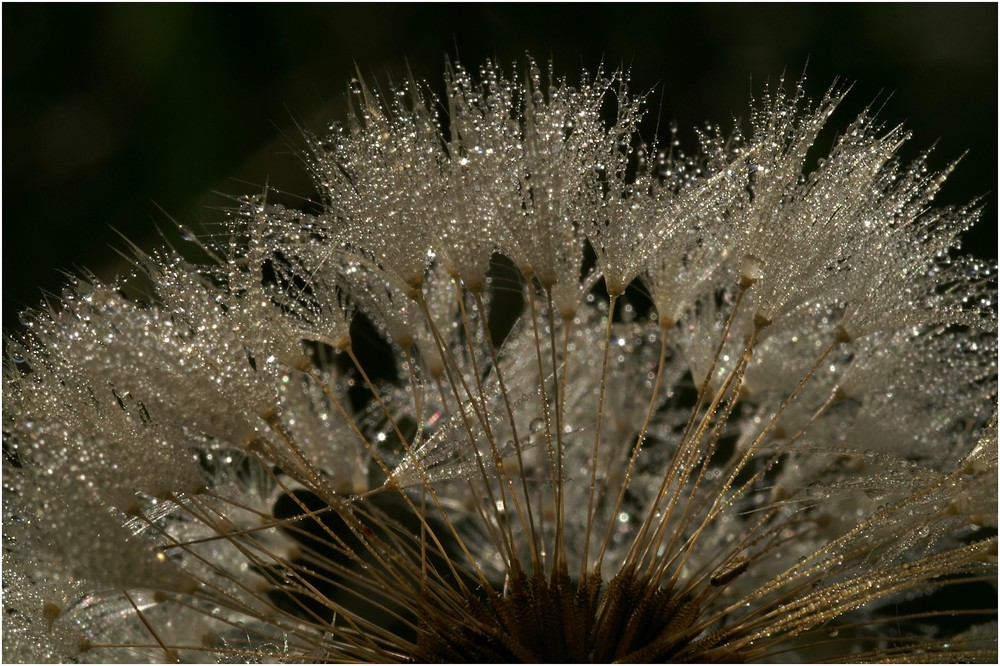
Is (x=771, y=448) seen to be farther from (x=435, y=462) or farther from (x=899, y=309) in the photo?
(x=435, y=462)

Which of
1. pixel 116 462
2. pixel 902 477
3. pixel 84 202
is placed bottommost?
pixel 902 477

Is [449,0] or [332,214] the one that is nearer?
[332,214]

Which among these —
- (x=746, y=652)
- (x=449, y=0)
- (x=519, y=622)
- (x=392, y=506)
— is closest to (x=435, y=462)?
(x=519, y=622)

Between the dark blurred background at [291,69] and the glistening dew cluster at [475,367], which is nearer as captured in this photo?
the glistening dew cluster at [475,367]

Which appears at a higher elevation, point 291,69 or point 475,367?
point 291,69

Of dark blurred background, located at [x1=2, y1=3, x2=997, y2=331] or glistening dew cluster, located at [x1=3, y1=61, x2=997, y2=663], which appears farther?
dark blurred background, located at [x1=2, y1=3, x2=997, y2=331]

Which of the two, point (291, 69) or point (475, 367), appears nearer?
point (475, 367)

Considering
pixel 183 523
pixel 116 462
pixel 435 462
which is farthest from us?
pixel 183 523

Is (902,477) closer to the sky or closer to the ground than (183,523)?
closer to the ground
